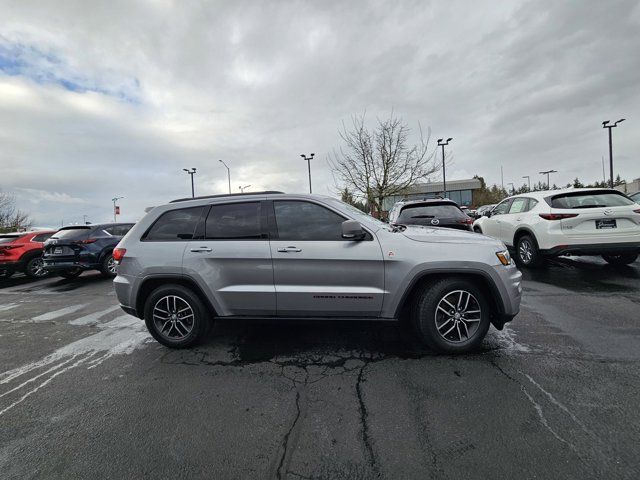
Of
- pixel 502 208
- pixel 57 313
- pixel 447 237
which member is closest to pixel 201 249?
pixel 447 237

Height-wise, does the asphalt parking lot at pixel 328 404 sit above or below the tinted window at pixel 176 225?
below

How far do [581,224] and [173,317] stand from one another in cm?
724

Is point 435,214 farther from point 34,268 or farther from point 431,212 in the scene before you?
point 34,268

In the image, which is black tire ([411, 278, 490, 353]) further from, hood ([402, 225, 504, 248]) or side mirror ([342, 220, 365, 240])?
side mirror ([342, 220, 365, 240])

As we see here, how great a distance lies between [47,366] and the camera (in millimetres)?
3773

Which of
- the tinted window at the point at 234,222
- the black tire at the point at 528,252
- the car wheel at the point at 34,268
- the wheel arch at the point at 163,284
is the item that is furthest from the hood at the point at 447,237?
the car wheel at the point at 34,268

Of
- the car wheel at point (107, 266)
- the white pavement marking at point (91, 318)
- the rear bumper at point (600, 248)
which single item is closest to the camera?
the white pavement marking at point (91, 318)

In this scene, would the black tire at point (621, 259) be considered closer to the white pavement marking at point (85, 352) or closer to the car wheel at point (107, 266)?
the white pavement marking at point (85, 352)

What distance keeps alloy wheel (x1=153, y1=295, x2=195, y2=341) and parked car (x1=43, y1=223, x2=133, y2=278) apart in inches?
243

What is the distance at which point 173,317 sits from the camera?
3.99 m

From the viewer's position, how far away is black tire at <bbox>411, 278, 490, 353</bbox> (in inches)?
136

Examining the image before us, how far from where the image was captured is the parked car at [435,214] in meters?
7.39

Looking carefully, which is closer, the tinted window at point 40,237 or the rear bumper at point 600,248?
the rear bumper at point 600,248

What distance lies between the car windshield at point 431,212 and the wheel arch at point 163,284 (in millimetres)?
5152
